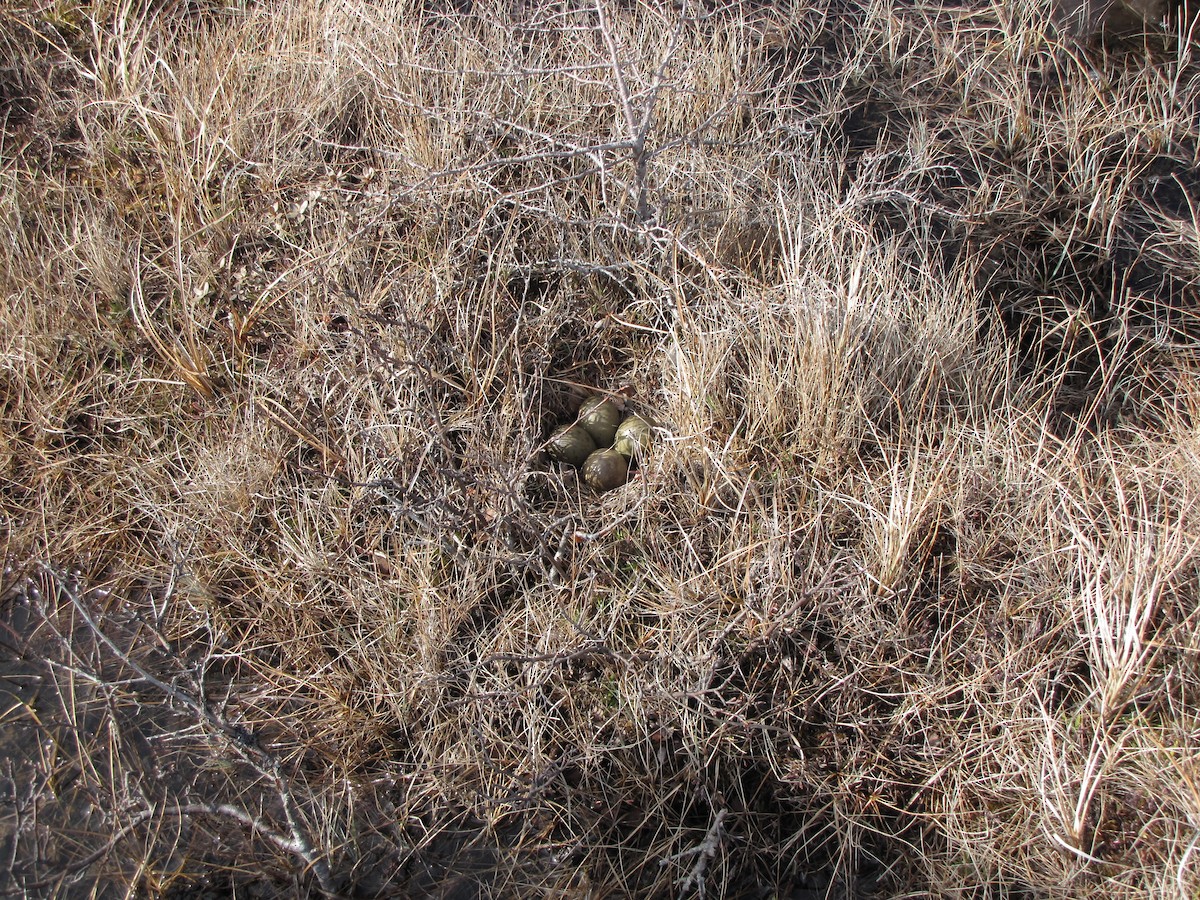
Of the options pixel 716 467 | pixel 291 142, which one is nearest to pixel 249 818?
pixel 716 467

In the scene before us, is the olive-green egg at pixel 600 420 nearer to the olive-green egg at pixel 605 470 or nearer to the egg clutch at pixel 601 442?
the egg clutch at pixel 601 442

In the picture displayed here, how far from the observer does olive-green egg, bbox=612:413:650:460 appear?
2.55 metres

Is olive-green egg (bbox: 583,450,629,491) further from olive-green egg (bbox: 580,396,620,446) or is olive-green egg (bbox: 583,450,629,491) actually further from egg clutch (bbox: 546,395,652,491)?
olive-green egg (bbox: 580,396,620,446)

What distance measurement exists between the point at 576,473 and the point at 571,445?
0.07m

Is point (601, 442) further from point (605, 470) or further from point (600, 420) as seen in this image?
point (605, 470)

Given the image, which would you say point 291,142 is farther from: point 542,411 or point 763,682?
point 763,682

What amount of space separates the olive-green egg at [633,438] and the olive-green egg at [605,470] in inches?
1.4

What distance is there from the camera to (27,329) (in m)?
2.76

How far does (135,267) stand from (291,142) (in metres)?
0.65

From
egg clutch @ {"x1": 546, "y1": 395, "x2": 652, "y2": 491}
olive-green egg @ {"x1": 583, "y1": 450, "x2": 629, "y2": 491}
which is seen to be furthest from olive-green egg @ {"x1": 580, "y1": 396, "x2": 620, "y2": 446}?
olive-green egg @ {"x1": 583, "y1": 450, "x2": 629, "y2": 491}

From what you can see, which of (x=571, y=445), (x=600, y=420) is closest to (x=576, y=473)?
(x=571, y=445)

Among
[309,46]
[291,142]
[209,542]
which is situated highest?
[309,46]

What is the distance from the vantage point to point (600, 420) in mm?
2650

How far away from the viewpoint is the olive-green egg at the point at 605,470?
251 cm
